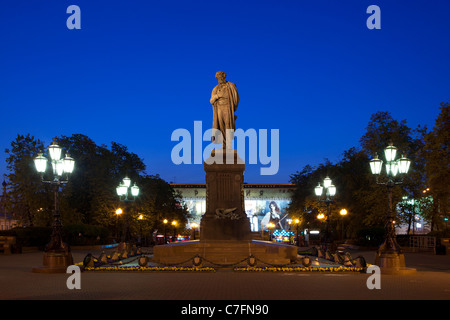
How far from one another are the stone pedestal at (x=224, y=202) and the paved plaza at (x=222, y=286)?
374cm

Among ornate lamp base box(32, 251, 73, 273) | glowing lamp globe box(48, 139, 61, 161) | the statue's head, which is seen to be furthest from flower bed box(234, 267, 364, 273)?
the statue's head

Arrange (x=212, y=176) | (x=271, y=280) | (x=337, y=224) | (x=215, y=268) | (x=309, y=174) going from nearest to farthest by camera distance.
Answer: (x=271, y=280)
(x=215, y=268)
(x=212, y=176)
(x=337, y=224)
(x=309, y=174)

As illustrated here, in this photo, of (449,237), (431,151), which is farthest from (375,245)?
(431,151)

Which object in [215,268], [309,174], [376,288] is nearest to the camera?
[376,288]

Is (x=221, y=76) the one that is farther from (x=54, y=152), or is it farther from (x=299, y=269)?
(x=299, y=269)

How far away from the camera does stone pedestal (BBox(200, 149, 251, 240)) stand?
2370 centimetres

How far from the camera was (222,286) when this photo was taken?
15.4 m

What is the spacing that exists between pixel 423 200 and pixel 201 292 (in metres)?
32.9

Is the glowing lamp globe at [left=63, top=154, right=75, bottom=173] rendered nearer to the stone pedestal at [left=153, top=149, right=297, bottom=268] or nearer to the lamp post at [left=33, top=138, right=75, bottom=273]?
the lamp post at [left=33, top=138, right=75, bottom=273]

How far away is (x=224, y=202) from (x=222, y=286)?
8.80m

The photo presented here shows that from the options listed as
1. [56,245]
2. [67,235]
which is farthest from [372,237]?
[56,245]

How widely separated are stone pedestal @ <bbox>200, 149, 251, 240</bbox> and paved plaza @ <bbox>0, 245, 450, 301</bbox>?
3.74 meters
